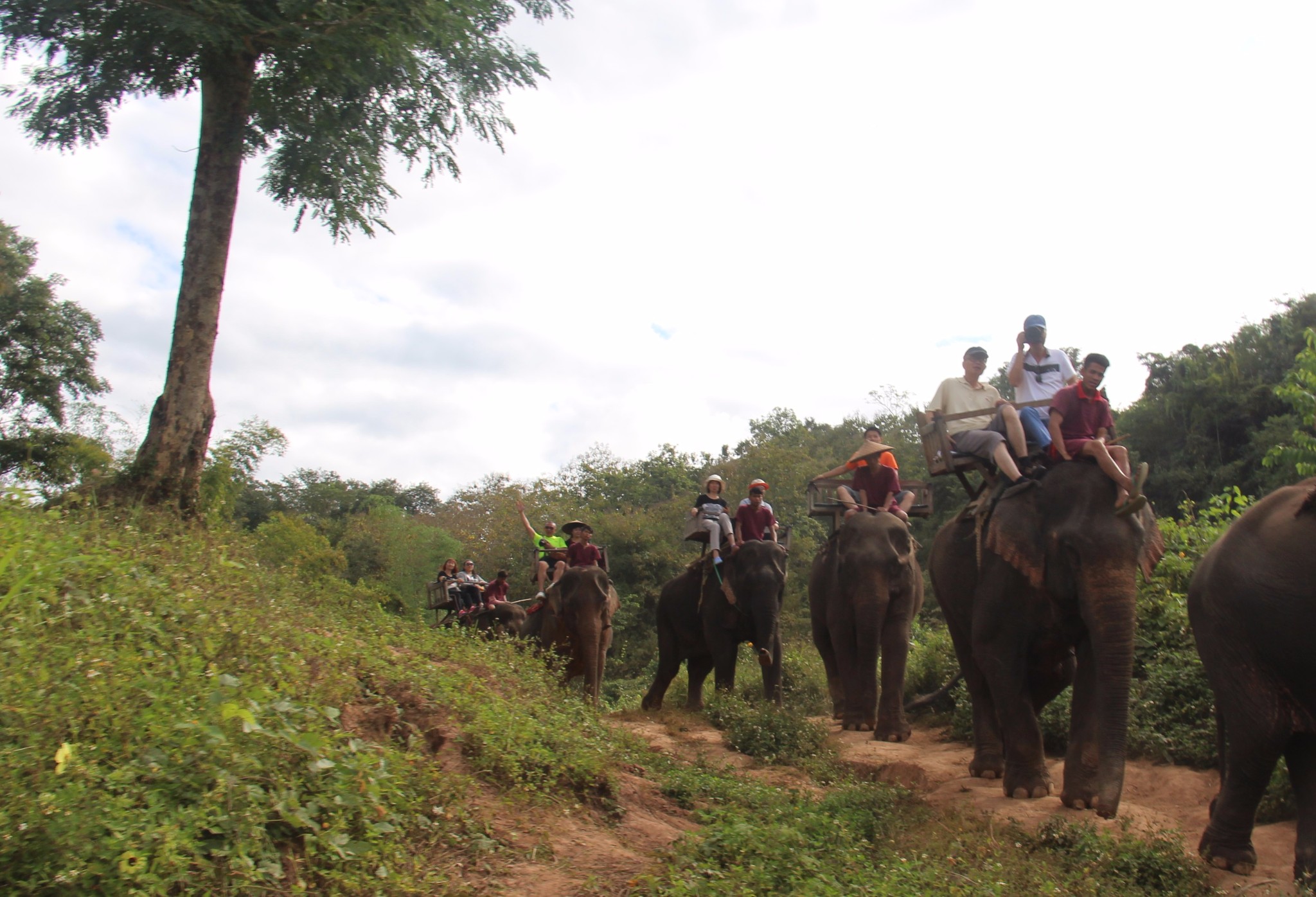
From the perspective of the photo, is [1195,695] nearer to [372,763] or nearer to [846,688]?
[846,688]

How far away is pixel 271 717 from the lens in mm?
4789

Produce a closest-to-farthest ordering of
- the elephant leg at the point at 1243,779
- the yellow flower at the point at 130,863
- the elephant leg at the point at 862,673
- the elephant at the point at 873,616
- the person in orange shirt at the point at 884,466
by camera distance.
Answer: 1. the yellow flower at the point at 130,863
2. the elephant leg at the point at 1243,779
3. the elephant at the point at 873,616
4. the elephant leg at the point at 862,673
5. the person in orange shirt at the point at 884,466

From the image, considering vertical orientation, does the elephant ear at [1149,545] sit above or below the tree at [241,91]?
below

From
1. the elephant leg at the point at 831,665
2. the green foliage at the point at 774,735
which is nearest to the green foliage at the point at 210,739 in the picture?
the green foliage at the point at 774,735

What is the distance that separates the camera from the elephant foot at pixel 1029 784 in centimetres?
771

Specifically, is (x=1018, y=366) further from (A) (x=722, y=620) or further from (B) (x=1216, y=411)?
(B) (x=1216, y=411)

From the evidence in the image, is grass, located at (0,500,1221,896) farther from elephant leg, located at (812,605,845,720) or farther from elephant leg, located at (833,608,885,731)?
elephant leg, located at (812,605,845,720)

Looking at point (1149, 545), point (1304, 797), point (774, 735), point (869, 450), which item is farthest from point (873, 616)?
point (1304, 797)

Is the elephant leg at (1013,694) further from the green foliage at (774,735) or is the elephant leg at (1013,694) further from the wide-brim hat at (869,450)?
the wide-brim hat at (869,450)

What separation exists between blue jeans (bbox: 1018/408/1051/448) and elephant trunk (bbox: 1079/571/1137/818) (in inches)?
73.5

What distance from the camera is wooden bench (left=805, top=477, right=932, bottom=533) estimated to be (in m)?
13.6

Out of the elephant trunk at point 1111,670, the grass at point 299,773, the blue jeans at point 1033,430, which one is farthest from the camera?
the blue jeans at point 1033,430

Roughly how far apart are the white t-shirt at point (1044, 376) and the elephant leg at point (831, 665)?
4983 mm

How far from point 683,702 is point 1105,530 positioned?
32.7 ft
